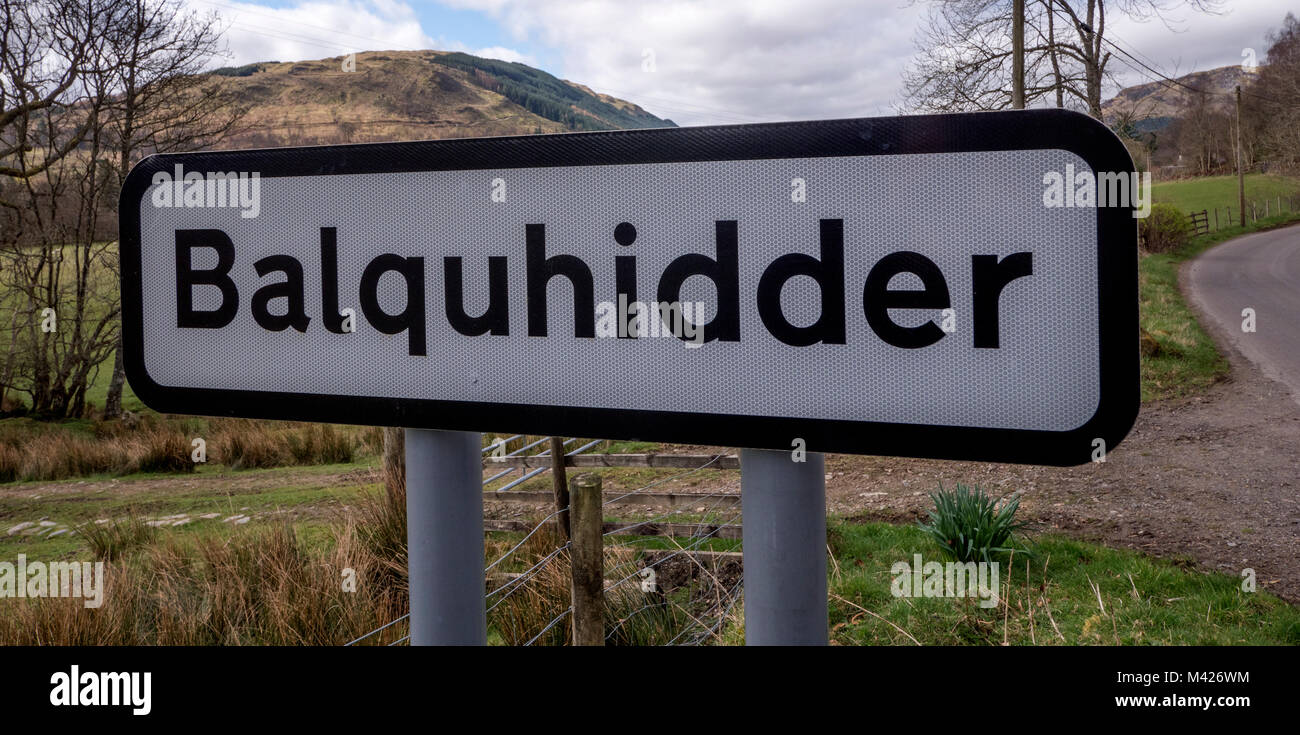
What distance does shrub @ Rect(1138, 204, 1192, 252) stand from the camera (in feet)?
93.9

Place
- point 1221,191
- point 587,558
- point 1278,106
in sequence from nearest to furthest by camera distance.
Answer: point 587,558
point 1278,106
point 1221,191

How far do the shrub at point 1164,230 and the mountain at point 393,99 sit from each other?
37.4 metres

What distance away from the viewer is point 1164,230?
2973 cm

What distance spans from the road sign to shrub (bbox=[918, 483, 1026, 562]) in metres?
4.69

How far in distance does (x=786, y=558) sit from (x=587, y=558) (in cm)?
267

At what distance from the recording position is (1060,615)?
14.7 feet

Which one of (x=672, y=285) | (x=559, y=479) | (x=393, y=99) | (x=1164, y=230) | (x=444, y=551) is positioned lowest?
(x=559, y=479)

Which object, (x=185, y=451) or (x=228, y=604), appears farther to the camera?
(x=185, y=451)

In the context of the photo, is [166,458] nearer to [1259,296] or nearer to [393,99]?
[1259,296]

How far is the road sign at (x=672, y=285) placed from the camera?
2.49 feet

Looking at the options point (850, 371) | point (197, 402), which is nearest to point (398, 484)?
point (197, 402)

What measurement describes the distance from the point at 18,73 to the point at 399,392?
17.6 meters

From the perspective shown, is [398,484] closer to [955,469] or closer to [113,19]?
[955,469]

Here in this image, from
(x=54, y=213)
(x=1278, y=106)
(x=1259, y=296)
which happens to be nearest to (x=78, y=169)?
(x=54, y=213)
